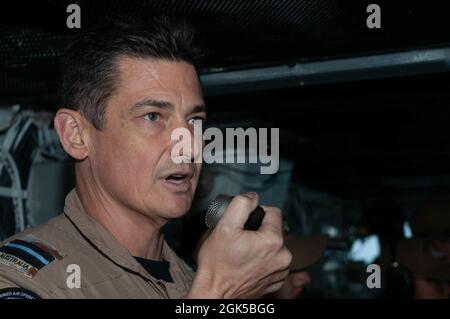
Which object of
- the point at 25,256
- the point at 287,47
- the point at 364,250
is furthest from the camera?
the point at 364,250

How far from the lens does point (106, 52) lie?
1795 mm

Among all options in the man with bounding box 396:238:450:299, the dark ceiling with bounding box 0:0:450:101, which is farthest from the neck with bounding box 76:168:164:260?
the man with bounding box 396:238:450:299

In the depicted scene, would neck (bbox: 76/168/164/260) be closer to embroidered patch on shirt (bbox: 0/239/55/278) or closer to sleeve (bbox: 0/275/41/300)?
embroidered patch on shirt (bbox: 0/239/55/278)

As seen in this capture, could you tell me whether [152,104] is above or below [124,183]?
above

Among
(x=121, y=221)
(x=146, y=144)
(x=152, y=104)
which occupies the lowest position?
(x=121, y=221)

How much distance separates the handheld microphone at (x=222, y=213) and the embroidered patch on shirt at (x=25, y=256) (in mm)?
459

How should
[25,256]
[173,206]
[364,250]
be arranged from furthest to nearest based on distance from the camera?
[364,250] < [173,206] < [25,256]

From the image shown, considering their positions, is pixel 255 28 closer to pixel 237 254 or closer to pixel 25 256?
pixel 237 254

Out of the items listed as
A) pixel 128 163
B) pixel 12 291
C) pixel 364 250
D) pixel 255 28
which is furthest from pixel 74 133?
pixel 364 250

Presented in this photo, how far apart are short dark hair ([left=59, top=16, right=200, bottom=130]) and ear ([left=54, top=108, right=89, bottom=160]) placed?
0.03 meters

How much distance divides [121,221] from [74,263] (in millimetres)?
214

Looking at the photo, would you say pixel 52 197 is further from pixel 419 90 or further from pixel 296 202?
pixel 296 202

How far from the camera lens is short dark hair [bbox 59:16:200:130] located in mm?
1757
